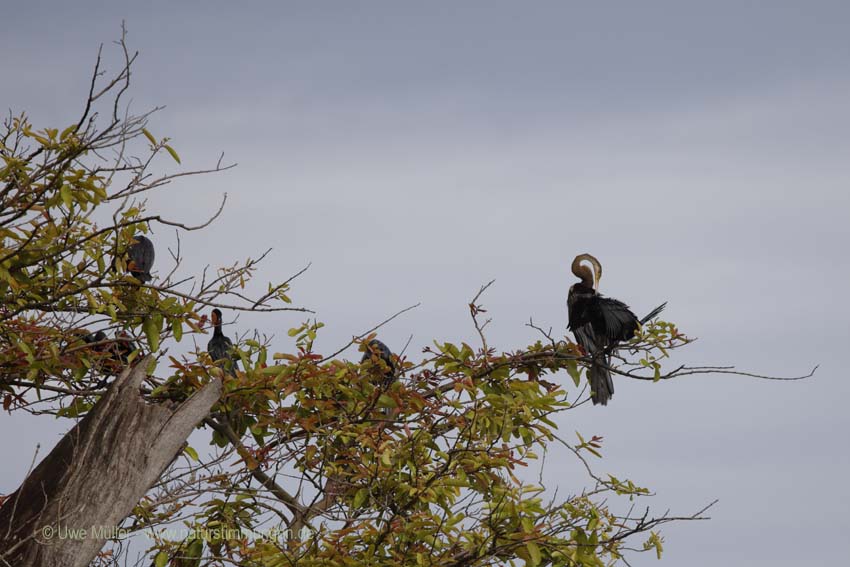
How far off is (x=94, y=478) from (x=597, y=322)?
4.68 m

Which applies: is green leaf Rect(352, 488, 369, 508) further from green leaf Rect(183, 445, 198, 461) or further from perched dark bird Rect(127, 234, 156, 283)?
perched dark bird Rect(127, 234, 156, 283)

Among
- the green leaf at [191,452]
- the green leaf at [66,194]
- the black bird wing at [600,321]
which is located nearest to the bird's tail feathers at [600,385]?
the black bird wing at [600,321]

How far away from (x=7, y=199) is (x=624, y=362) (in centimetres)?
486

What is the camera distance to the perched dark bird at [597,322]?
7945 mm

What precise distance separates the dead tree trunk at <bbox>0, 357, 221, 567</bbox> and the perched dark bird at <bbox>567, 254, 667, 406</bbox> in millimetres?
3577

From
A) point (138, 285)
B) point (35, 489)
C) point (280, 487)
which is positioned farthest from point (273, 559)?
point (138, 285)

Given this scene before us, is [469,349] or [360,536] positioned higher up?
[469,349]

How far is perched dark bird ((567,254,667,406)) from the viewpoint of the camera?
7.95 m

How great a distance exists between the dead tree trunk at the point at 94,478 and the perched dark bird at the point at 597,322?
358 cm

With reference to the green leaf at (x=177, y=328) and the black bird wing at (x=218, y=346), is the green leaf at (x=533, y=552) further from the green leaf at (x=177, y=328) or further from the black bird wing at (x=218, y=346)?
the black bird wing at (x=218, y=346)

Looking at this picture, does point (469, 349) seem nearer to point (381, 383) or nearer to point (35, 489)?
point (381, 383)

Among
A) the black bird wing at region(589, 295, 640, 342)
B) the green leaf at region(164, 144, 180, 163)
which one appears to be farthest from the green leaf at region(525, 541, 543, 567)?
the green leaf at region(164, 144, 180, 163)

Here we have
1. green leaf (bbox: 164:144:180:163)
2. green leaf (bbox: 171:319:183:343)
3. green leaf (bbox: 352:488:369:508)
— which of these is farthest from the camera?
green leaf (bbox: 171:319:183:343)

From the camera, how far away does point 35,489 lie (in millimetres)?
5848
